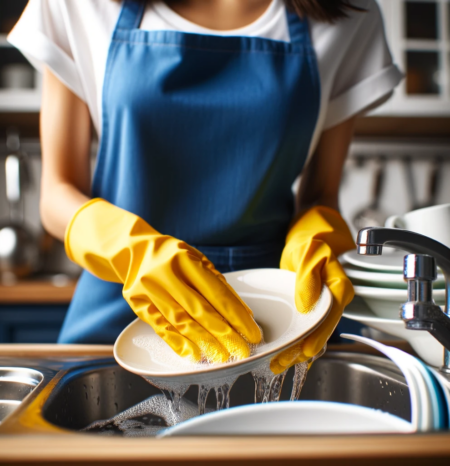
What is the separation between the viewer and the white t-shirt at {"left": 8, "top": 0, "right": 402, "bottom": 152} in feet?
2.56

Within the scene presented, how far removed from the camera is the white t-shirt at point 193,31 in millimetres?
780

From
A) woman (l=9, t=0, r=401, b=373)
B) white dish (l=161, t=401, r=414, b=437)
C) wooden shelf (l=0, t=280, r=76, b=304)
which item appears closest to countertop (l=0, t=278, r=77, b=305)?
wooden shelf (l=0, t=280, r=76, b=304)

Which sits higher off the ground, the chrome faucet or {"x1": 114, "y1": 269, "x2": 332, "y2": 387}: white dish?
the chrome faucet

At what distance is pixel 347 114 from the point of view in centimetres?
87

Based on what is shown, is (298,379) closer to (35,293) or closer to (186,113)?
(186,113)

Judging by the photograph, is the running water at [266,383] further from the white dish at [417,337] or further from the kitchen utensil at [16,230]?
the kitchen utensil at [16,230]

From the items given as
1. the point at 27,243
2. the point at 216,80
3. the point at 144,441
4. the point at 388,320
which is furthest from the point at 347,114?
the point at 27,243

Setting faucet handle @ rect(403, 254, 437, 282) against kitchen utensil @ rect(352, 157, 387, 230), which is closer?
faucet handle @ rect(403, 254, 437, 282)

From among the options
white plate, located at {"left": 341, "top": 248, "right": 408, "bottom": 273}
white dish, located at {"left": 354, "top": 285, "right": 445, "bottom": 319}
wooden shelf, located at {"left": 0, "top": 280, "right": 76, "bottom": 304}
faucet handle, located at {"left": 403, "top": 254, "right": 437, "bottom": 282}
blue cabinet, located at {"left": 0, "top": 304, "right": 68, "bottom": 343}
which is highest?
faucet handle, located at {"left": 403, "top": 254, "right": 437, "bottom": 282}

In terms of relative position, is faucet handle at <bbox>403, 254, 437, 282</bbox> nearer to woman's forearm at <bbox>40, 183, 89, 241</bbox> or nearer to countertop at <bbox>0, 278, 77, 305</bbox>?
woman's forearm at <bbox>40, 183, 89, 241</bbox>

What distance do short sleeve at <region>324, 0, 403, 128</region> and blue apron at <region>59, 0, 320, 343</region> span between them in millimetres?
83

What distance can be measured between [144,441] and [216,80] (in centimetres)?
61

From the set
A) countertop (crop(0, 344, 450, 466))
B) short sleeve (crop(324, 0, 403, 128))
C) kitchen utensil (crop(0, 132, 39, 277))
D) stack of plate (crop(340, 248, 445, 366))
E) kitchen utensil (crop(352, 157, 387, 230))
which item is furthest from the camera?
kitchen utensil (crop(352, 157, 387, 230))

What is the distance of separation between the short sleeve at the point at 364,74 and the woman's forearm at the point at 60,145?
0.44 m
